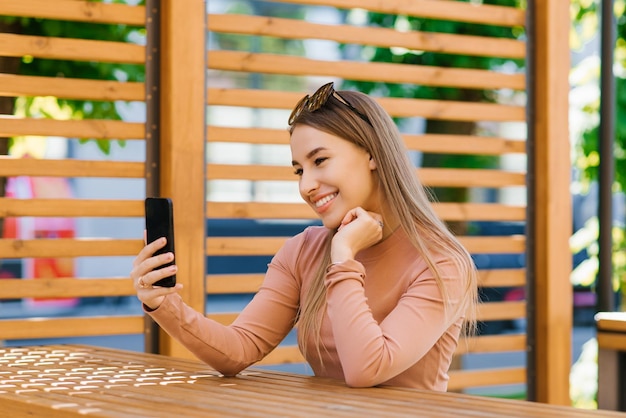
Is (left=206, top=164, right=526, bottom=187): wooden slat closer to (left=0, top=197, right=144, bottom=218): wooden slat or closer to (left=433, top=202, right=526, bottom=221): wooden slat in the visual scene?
(left=433, top=202, right=526, bottom=221): wooden slat

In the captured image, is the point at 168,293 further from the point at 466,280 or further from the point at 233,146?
the point at 233,146

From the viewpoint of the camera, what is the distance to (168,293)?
2.10m

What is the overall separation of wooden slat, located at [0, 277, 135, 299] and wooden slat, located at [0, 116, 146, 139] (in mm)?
531

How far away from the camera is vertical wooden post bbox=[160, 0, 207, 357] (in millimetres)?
3748

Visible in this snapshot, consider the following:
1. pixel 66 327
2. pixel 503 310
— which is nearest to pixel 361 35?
pixel 503 310

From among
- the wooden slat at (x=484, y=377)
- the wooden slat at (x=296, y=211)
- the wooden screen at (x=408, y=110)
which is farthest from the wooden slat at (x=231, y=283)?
the wooden slat at (x=484, y=377)

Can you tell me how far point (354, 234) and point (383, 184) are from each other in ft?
0.64

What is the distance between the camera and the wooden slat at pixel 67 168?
3545mm

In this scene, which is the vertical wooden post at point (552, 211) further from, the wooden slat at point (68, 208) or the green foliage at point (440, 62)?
the wooden slat at point (68, 208)

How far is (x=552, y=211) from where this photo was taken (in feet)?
14.9

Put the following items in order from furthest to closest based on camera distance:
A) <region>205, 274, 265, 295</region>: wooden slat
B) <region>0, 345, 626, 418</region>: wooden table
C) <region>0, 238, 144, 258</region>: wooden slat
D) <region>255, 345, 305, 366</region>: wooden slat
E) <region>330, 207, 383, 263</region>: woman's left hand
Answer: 1. <region>255, 345, 305, 366</region>: wooden slat
2. <region>205, 274, 265, 295</region>: wooden slat
3. <region>0, 238, 144, 258</region>: wooden slat
4. <region>330, 207, 383, 263</region>: woman's left hand
5. <region>0, 345, 626, 418</region>: wooden table

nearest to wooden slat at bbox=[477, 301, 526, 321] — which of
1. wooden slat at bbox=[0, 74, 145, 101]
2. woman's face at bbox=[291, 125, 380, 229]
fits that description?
wooden slat at bbox=[0, 74, 145, 101]

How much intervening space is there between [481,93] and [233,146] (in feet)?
34.3

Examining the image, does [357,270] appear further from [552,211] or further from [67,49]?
[552,211]
